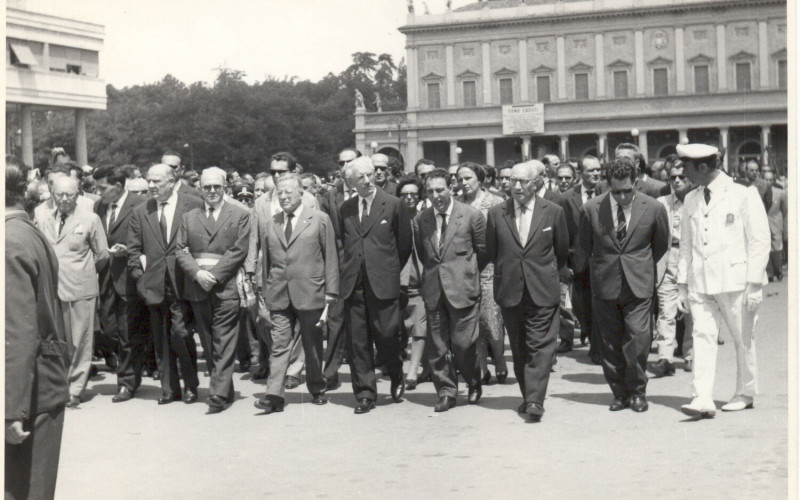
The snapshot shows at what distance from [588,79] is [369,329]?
203 ft

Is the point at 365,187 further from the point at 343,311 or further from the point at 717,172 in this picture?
the point at 717,172

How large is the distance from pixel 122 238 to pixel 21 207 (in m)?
5.83

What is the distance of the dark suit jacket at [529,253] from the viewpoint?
8.39 meters

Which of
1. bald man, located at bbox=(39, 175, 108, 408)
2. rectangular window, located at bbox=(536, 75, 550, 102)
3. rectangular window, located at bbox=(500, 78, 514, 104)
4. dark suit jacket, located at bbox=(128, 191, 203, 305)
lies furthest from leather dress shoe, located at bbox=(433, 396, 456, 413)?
rectangular window, located at bbox=(500, 78, 514, 104)

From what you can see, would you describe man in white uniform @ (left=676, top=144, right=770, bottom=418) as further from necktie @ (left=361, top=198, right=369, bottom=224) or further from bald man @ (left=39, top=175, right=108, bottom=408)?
bald man @ (left=39, top=175, right=108, bottom=408)

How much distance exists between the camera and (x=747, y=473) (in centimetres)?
615

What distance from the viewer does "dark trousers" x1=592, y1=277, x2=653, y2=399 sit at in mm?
8320

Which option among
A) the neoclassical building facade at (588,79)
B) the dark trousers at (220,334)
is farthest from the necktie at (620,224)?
the neoclassical building facade at (588,79)

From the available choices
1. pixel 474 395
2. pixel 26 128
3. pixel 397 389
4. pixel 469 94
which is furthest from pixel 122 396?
pixel 469 94

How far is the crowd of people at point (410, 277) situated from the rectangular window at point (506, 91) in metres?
60.4

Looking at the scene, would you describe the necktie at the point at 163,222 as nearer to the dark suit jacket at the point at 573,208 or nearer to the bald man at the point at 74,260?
the bald man at the point at 74,260

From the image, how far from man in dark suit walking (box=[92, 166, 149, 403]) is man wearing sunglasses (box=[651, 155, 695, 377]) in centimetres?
496

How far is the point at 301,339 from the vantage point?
9.12 metres

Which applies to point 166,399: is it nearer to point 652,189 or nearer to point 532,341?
point 532,341
